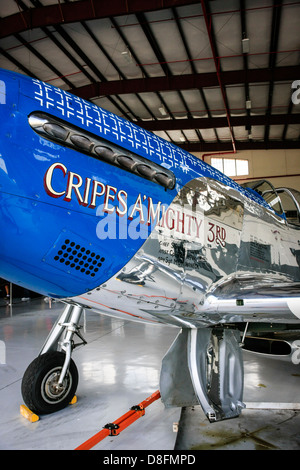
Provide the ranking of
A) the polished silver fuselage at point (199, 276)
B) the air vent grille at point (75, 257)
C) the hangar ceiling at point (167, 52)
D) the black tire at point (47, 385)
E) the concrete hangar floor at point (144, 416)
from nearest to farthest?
the air vent grille at point (75, 257), the polished silver fuselage at point (199, 276), the concrete hangar floor at point (144, 416), the black tire at point (47, 385), the hangar ceiling at point (167, 52)

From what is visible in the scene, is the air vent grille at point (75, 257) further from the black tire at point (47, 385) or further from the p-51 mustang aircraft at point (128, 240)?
the black tire at point (47, 385)

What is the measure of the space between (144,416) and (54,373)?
0.98 meters

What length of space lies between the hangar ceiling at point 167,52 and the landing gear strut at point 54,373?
27.6 ft

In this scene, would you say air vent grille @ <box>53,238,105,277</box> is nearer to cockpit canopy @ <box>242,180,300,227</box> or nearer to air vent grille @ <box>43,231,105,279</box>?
air vent grille @ <box>43,231,105,279</box>

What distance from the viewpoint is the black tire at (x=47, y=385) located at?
3.48 meters

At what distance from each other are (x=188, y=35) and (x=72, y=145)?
10493 millimetres

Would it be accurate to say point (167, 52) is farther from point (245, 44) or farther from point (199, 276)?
point (199, 276)

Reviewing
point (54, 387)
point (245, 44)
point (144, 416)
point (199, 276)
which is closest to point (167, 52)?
point (245, 44)

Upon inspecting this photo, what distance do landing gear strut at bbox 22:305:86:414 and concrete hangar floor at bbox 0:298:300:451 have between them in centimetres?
12

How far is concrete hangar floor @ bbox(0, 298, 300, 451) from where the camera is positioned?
9.59ft

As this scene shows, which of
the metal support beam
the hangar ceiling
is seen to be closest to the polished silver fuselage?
the hangar ceiling

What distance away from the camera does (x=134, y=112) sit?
1795 centimetres

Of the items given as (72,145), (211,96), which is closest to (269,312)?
(72,145)

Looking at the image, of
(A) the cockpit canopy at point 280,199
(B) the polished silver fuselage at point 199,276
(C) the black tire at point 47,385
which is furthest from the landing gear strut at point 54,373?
(A) the cockpit canopy at point 280,199
